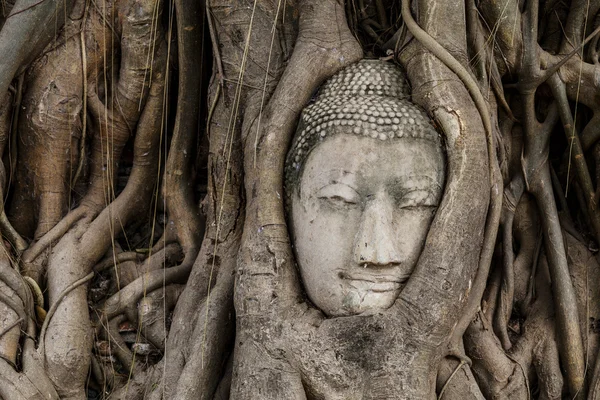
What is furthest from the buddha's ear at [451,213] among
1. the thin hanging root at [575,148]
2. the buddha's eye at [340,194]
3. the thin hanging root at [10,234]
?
the thin hanging root at [10,234]

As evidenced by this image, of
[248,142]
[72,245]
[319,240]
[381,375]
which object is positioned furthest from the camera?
[72,245]

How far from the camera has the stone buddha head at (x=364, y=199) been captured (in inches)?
→ 116

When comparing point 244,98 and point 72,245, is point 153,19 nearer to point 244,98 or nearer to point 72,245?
Answer: point 244,98

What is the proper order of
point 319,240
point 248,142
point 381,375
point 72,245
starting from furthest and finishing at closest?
point 72,245 → point 248,142 → point 319,240 → point 381,375

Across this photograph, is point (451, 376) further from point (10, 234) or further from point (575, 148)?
point (10, 234)

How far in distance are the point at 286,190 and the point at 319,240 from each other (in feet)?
0.78

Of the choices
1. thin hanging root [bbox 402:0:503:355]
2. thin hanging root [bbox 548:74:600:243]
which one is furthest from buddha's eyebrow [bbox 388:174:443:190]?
thin hanging root [bbox 548:74:600:243]

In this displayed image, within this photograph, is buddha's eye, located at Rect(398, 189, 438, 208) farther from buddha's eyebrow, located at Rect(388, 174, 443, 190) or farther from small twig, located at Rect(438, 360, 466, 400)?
small twig, located at Rect(438, 360, 466, 400)

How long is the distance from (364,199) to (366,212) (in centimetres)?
6

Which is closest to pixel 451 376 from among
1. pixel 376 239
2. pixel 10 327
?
pixel 376 239

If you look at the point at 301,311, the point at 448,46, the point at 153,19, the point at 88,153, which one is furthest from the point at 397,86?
the point at 88,153

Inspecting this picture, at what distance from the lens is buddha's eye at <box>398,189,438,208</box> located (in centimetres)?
299

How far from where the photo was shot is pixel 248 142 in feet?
10.6

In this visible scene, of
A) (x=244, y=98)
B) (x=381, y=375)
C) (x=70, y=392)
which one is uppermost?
(x=244, y=98)
